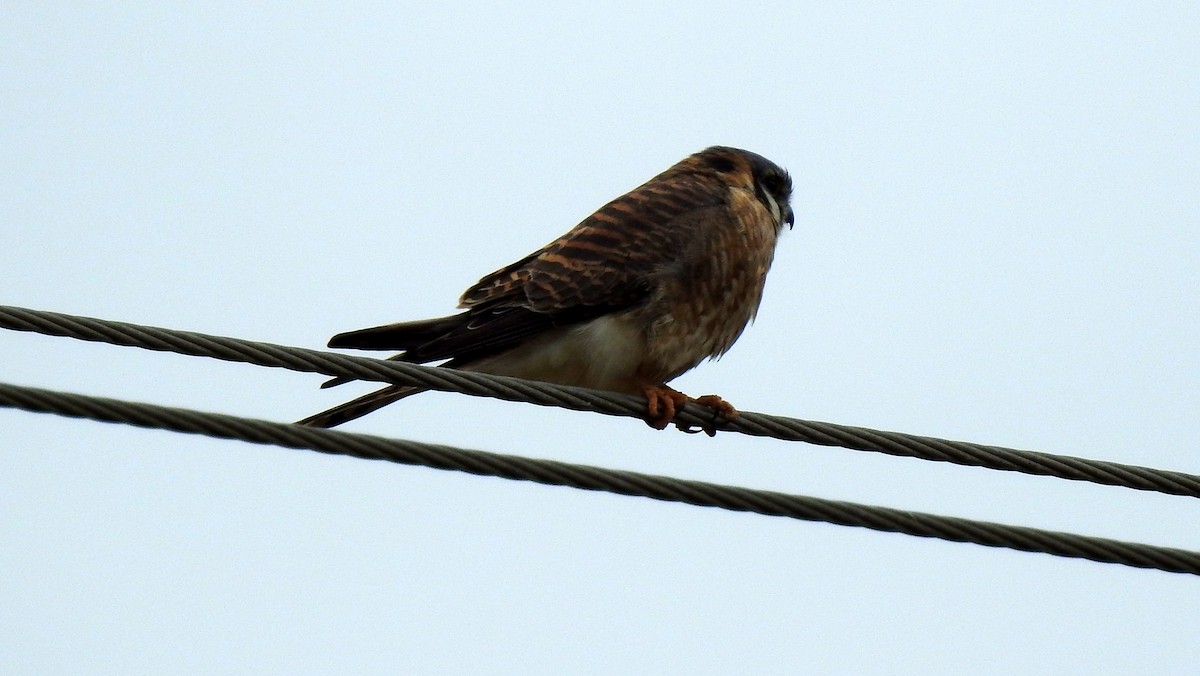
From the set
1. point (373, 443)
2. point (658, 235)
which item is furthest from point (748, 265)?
point (373, 443)

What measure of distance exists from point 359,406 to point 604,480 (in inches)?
62.6

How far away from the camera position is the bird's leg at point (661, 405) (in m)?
4.04

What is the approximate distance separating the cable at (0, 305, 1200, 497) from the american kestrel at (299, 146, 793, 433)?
94cm

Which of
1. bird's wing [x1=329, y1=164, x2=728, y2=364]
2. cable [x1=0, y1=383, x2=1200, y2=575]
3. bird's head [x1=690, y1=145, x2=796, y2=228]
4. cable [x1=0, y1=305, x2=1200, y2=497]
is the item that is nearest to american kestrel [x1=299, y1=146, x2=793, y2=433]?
A: bird's wing [x1=329, y1=164, x2=728, y2=364]

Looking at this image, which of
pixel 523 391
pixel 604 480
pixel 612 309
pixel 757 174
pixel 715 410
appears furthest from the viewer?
pixel 757 174

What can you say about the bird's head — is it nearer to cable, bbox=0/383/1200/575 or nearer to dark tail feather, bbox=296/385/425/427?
dark tail feather, bbox=296/385/425/427

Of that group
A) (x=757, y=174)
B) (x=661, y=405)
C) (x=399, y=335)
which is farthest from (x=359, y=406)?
(x=757, y=174)

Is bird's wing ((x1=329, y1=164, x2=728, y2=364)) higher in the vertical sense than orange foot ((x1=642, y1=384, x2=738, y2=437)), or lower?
higher

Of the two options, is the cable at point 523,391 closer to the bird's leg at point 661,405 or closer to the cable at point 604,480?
the cable at point 604,480

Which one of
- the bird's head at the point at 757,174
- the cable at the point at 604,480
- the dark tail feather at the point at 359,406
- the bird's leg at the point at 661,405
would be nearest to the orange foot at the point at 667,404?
the bird's leg at the point at 661,405

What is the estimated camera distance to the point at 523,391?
3084 mm

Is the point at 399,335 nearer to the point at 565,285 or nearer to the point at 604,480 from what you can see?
the point at 565,285

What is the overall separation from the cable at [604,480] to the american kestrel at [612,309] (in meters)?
1.21

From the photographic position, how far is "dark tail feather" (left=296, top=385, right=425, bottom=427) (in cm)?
426
